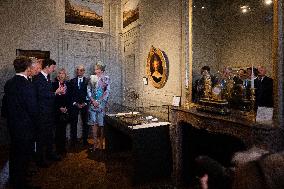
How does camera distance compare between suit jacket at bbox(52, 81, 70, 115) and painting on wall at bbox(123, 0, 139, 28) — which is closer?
suit jacket at bbox(52, 81, 70, 115)

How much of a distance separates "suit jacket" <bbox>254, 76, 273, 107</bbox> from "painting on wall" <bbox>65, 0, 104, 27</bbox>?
545 cm

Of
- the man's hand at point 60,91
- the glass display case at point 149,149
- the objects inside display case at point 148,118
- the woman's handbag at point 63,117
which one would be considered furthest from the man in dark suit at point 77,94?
the glass display case at point 149,149

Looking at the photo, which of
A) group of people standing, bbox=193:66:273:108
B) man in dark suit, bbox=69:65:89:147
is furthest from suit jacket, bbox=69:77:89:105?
group of people standing, bbox=193:66:273:108

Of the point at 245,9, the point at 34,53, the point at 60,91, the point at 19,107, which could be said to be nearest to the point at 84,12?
the point at 34,53

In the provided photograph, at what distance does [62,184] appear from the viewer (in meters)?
3.90

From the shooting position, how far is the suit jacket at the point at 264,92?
2688mm

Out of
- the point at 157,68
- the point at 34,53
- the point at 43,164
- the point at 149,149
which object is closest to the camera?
the point at 149,149

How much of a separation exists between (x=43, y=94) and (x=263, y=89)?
362 centimetres

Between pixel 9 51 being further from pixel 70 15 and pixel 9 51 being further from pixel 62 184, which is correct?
pixel 62 184

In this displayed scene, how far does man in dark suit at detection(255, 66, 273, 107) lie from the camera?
8.84 feet

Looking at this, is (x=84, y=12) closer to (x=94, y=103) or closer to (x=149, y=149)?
(x=94, y=103)

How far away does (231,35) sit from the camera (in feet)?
10.4

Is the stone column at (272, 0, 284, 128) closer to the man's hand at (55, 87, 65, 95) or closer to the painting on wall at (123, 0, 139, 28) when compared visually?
Result: the painting on wall at (123, 0, 139, 28)

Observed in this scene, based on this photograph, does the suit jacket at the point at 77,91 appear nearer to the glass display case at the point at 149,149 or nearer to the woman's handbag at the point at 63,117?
the woman's handbag at the point at 63,117
